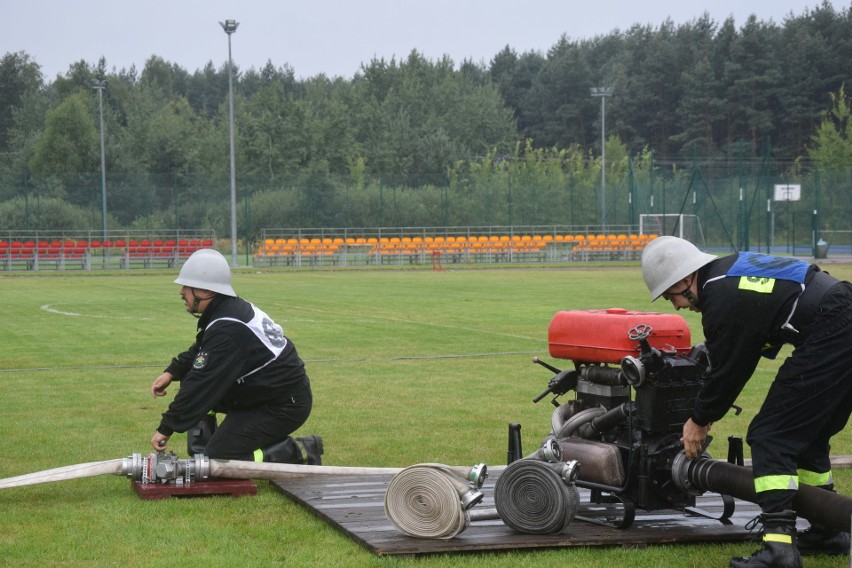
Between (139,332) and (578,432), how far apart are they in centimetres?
1343

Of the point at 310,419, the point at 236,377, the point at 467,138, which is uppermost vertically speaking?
the point at 467,138

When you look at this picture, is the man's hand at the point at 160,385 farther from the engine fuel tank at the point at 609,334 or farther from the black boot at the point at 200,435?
the engine fuel tank at the point at 609,334

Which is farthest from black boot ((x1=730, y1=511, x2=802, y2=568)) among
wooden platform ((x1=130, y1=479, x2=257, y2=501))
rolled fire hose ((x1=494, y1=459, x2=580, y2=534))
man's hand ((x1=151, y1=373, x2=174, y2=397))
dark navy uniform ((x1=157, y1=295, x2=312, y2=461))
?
man's hand ((x1=151, y1=373, x2=174, y2=397))

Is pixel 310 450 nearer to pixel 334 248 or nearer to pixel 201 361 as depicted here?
pixel 201 361

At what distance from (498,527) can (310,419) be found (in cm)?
441

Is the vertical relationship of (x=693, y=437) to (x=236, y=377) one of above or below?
below

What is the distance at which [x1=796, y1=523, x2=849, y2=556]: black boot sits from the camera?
606cm

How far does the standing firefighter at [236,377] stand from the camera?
7.51 m

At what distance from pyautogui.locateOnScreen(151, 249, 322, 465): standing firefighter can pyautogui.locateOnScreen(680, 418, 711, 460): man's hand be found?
2.88 metres

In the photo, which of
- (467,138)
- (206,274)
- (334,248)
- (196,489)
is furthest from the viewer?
(467,138)

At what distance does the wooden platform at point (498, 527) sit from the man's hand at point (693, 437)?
0.53 m

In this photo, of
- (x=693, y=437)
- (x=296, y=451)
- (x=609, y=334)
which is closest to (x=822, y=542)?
(x=693, y=437)

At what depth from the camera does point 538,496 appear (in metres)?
6.27

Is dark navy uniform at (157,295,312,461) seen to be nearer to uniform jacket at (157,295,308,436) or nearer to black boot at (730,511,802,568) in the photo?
uniform jacket at (157,295,308,436)
